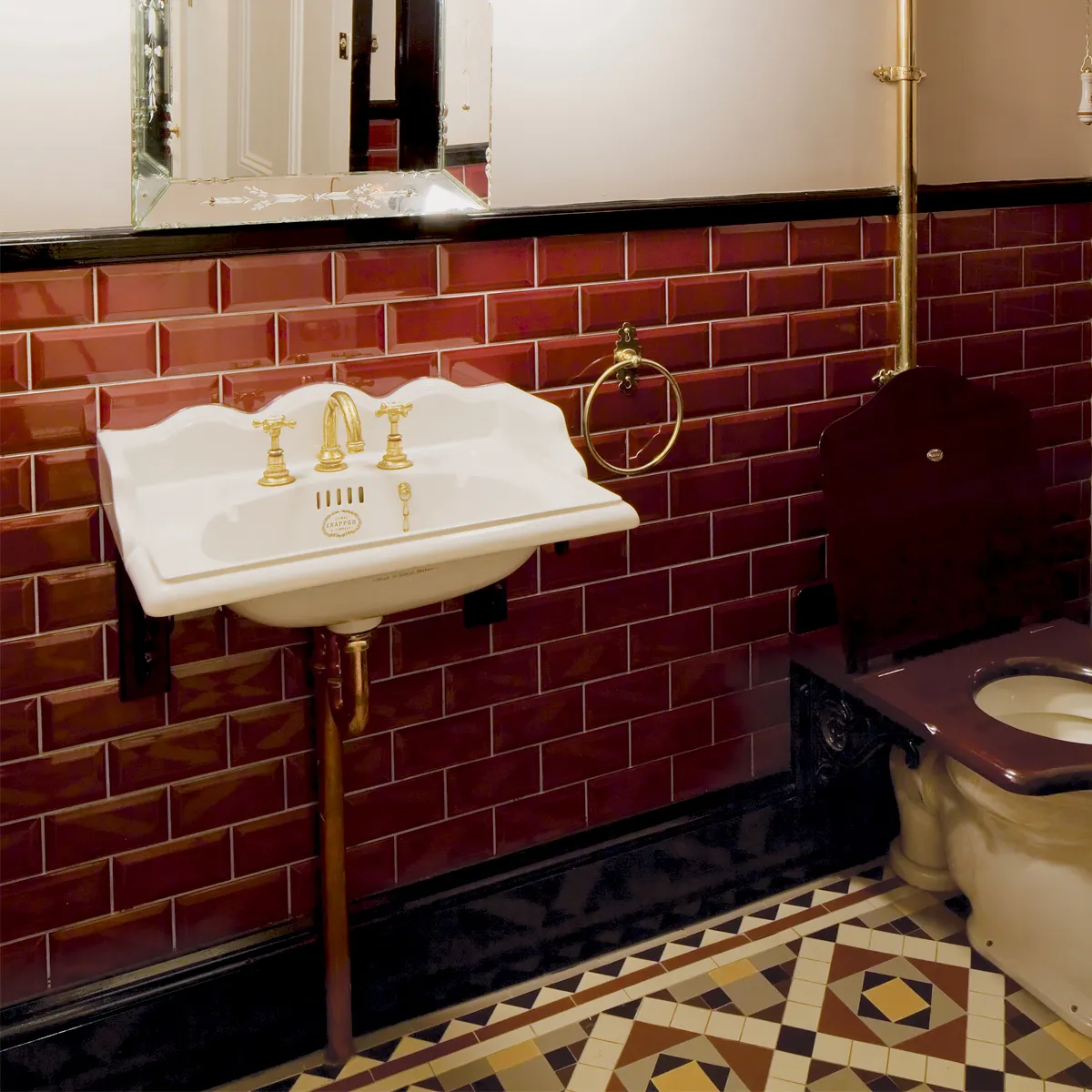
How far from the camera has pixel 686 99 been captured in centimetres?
204

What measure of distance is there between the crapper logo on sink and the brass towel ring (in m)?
0.46

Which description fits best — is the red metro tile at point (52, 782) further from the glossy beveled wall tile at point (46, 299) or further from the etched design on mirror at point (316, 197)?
the etched design on mirror at point (316, 197)

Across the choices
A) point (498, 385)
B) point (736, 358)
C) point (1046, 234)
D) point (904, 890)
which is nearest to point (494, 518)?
point (498, 385)

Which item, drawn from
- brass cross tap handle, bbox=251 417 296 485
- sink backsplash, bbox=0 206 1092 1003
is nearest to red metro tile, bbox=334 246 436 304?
sink backsplash, bbox=0 206 1092 1003

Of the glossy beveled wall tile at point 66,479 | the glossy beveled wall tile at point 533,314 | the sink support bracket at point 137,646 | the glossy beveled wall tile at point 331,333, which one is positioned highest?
the glossy beveled wall tile at point 533,314

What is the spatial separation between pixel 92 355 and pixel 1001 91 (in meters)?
1.79

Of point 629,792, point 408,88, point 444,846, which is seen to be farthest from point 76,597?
point 629,792

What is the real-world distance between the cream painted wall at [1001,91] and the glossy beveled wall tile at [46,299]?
1.54 metres

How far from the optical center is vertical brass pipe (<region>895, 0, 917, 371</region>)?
218 cm

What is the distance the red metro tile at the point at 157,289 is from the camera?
1682mm

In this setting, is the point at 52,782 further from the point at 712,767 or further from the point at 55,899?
the point at 712,767

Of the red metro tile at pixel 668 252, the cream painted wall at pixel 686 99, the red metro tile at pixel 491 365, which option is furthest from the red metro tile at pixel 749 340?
the red metro tile at pixel 491 365

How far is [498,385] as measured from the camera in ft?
6.43

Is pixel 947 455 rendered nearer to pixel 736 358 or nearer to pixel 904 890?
pixel 736 358
